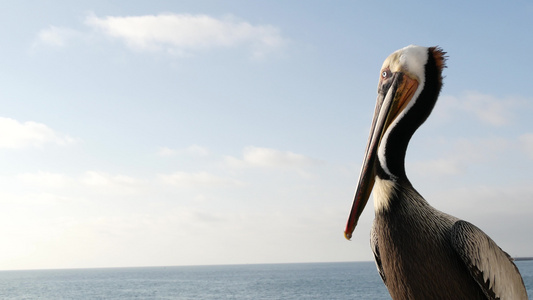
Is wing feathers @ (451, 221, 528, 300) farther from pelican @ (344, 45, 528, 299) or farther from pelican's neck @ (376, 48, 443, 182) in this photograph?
pelican's neck @ (376, 48, 443, 182)

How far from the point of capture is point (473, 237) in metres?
4.39

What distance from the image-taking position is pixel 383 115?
4574 mm

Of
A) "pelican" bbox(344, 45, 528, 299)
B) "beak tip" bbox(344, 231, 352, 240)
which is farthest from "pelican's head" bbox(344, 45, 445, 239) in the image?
"beak tip" bbox(344, 231, 352, 240)

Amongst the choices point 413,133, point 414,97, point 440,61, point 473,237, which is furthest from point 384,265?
point 440,61

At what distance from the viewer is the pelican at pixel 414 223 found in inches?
170

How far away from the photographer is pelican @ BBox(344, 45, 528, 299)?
4.32 m

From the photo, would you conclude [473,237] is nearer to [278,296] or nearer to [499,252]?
[499,252]

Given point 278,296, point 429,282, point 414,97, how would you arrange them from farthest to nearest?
point 278,296, point 414,97, point 429,282

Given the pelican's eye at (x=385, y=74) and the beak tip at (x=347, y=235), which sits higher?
the pelican's eye at (x=385, y=74)

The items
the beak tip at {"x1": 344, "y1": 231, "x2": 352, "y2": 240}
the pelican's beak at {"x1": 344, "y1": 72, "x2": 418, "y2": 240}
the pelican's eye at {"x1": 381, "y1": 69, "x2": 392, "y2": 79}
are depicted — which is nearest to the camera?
the beak tip at {"x1": 344, "y1": 231, "x2": 352, "y2": 240}

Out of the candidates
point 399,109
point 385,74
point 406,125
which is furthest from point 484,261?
point 385,74

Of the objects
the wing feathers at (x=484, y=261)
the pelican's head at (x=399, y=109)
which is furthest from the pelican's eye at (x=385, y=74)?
the wing feathers at (x=484, y=261)

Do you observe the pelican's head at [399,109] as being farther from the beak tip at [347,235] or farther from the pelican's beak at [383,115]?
the beak tip at [347,235]

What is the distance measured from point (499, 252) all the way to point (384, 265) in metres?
0.95
